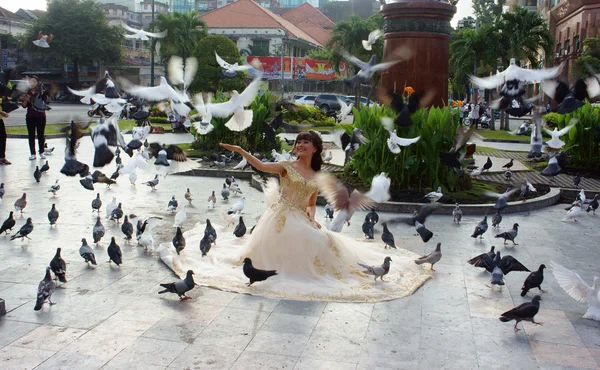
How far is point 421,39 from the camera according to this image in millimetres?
13125

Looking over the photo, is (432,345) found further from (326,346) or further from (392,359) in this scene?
(326,346)

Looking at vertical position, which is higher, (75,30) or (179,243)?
(75,30)

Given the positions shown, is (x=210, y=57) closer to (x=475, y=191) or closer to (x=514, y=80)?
(x=475, y=191)

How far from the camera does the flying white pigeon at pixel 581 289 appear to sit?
17.7 feet

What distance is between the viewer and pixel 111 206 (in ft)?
28.7

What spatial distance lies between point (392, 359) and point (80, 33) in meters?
53.3

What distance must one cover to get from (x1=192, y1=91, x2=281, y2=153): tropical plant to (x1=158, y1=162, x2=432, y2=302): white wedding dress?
29.8 ft

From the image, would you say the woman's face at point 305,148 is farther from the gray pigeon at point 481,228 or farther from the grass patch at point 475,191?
the grass patch at point 475,191

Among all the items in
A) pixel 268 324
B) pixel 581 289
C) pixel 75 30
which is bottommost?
pixel 268 324

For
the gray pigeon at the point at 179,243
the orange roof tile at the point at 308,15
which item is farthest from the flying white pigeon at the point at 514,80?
the orange roof tile at the point at 308,15

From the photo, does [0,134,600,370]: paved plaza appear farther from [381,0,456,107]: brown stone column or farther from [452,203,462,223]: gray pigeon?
[381,0,456,107]: brown stone column

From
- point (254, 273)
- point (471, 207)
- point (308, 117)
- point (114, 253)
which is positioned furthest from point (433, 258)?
point (308, 117)

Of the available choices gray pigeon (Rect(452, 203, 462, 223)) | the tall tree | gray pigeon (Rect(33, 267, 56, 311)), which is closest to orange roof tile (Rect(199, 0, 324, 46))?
the tall tree

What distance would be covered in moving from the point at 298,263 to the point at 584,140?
10248 millimetres
